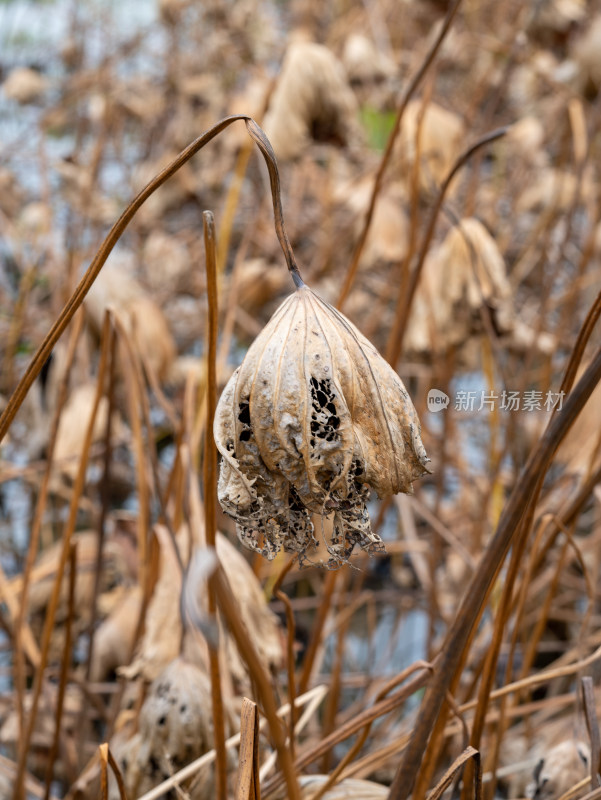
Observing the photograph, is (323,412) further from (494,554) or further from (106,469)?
(106,469)

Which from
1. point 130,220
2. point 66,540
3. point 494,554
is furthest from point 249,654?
point 66,540

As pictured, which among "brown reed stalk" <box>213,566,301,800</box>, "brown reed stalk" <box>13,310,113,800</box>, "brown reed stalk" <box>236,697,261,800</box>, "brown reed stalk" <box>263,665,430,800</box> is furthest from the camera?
"brown reed stalk" <box>13,310,113,800</box>

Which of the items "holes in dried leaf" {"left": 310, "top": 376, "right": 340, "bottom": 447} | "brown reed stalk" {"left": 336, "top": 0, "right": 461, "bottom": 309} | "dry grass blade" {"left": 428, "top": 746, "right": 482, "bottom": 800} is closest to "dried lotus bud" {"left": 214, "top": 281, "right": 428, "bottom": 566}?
"holes in dried leaf" {"left": 310, "top": 376, "right": 340, "bottom": 447}

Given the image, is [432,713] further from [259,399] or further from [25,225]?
[25,225]

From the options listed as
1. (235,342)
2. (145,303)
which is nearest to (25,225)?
(235,342)

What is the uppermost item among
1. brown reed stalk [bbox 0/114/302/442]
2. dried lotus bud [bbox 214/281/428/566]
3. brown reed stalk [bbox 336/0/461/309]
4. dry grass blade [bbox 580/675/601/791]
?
brown reed stalk [bbox 336/0/461/309]

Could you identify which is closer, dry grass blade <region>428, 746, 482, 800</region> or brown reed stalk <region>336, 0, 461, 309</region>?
dry grass blade <region>428, 746, 482, 800</region>

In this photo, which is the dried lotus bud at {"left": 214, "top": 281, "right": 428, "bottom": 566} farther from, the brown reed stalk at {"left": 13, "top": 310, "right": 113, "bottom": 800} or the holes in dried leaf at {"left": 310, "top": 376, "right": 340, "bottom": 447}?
the brown reed stalk at {"left": 13, "top": 310, "right": 113, "bottom": 800}

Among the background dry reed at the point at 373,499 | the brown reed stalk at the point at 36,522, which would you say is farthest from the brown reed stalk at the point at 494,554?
the brown reed stalk at the point at 36,522
